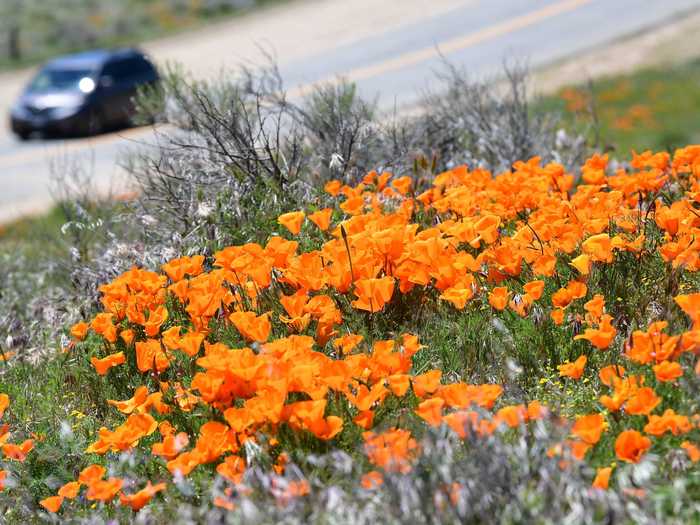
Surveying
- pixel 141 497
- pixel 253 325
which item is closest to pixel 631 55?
pixel 253 325

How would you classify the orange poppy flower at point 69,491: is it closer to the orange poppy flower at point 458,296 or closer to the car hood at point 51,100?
the orange poppy flower at point 458,296

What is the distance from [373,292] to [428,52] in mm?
19975

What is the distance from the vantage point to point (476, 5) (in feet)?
88.5

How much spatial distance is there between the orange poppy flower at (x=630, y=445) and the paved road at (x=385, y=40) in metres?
14.8

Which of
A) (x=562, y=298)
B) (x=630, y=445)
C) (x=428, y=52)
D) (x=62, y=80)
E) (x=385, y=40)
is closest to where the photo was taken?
(x=630, y=445)

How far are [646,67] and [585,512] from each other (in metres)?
17.0

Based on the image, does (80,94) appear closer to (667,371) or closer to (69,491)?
(69,491)

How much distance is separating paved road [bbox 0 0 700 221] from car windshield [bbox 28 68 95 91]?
1019 millimetres

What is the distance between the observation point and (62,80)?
65.9 ft

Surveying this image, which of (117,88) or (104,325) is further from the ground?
(117,88)

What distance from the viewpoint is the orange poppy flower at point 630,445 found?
2686 mm

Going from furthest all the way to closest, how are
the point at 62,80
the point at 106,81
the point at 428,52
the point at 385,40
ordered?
the point at 385,40 → the point at 428,52 → the point at 62,80 → the point at 106,81

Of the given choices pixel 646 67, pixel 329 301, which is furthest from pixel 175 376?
pixel 646 67

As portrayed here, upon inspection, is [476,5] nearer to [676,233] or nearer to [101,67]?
[101,67]
